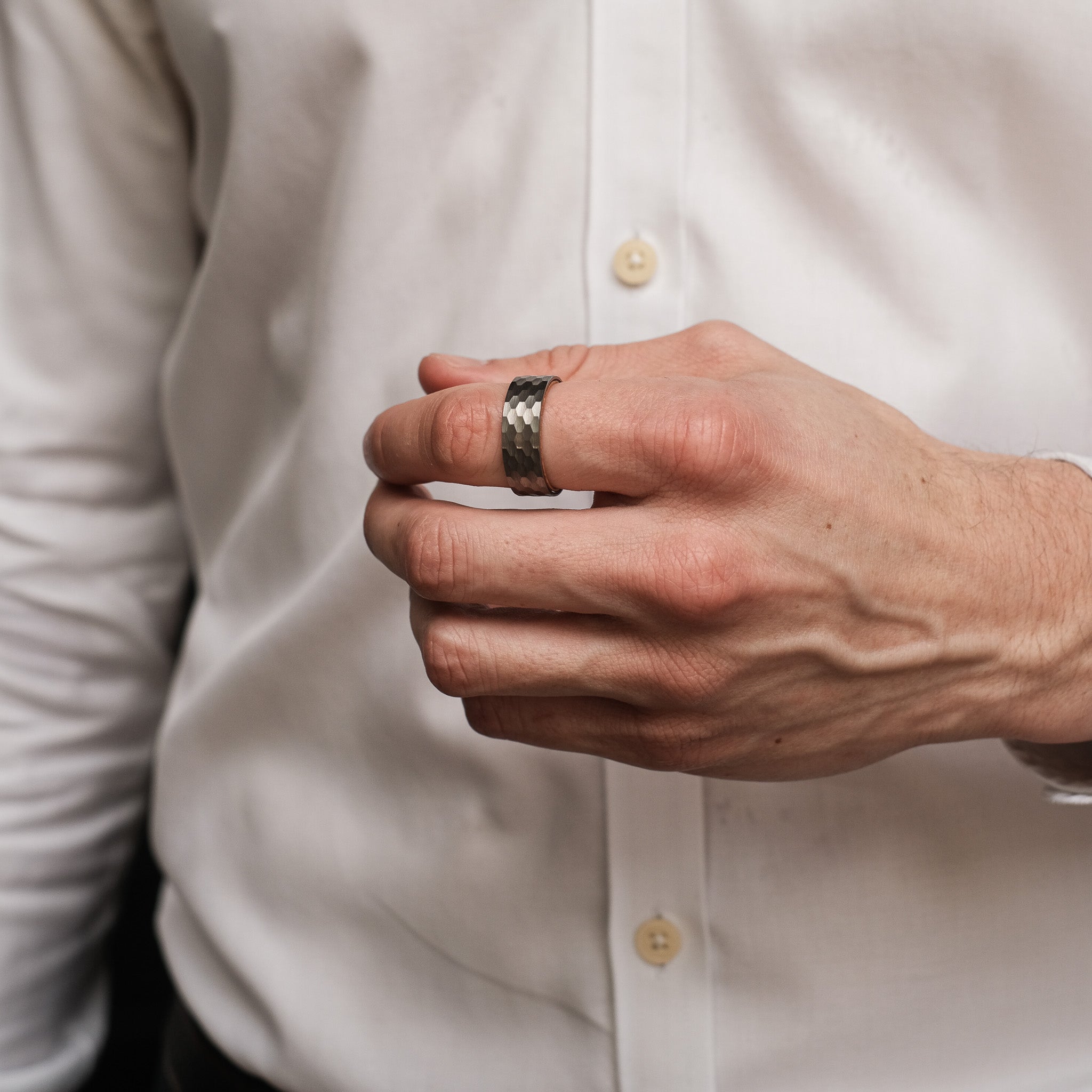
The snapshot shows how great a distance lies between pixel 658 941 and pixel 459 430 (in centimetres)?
41

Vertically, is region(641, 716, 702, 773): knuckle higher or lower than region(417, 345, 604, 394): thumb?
lower

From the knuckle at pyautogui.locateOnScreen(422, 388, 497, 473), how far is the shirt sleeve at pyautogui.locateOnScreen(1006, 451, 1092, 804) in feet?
1.19

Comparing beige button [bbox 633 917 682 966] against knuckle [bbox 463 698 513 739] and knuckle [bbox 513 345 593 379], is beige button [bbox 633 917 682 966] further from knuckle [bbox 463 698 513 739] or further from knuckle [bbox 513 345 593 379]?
knuckle [bbox 513 345 593 379]

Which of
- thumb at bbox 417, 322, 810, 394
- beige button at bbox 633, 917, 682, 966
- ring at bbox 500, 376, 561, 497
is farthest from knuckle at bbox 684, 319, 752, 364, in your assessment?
beige button at bbox 633, 917, 682, 966

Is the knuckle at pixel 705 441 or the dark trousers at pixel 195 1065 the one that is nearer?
the knuckle at pixel 705 441

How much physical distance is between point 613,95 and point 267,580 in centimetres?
51

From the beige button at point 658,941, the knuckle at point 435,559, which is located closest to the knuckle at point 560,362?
the knuckle at point 435,559

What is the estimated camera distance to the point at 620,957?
2.20 feet

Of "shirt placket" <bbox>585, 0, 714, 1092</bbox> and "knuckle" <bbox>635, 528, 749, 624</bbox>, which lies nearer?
"knuckle" <bbox>635, 528, 749, 624</bbox>

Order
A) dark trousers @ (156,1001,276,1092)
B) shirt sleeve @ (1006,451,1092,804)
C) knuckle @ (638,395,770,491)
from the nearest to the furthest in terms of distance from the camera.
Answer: knuckle @ (638,395,770,491) < shirt sleeve @ (1006,451,1092,804) < dark trousers @ (156,1001,276,1092)

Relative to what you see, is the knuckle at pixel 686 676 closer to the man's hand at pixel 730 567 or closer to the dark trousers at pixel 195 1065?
the man's hand at pixel 730 567

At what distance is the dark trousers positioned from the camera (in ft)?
2.73

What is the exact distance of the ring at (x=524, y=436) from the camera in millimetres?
464

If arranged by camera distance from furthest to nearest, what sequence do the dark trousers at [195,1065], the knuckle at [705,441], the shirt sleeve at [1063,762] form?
the dark trousers at [195,1065]
the shirt sleeve at [1063,762]
the knuckle at [705,441]
